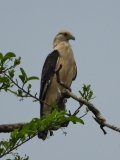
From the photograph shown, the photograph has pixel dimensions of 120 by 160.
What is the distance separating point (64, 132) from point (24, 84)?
0.74 meters

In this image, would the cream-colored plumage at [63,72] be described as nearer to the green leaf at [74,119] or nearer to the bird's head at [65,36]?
the bird's head at [65,36]

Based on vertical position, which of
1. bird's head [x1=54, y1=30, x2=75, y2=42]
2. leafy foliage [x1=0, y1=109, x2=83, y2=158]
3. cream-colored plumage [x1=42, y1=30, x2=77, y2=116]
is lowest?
leafy foliage [x1=0, y1=109, x2=83, y2=158]

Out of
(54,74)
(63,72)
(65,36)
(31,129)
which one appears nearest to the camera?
(31,129)

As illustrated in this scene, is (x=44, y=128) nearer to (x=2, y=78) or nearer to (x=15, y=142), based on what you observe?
(x=15, y=142)

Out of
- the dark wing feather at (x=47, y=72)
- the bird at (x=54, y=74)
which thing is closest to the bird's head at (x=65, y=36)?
the bird at (x=54, y=74)

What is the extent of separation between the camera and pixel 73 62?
27.1ft

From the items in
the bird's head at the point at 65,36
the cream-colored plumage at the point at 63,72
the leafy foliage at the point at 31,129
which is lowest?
the leafy foliage at the point at 31,129

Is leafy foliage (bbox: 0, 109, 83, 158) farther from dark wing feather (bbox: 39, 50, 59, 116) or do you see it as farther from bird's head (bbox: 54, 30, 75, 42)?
bird's head (bbox: 54, 30, 75, 42)

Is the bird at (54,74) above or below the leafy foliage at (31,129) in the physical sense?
above

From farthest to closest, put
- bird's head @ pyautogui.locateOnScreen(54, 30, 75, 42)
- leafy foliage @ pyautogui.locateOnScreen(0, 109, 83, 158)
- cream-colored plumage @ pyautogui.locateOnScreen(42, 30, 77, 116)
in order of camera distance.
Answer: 1. bird's head @ pyautogui.locateOnScreen(54, 30, 75, 42)
2. cream-colored plumage @ pyautogui.locateOnScreen(42, 30, 77, 116)
3. leafy foliage @ pyautogui.locateOnScreen(0, 109, 83, 158)

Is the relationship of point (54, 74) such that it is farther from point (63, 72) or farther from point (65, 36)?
point (65, 36)

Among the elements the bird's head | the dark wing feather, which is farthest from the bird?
the bird's head

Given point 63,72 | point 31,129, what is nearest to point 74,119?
point 31,129

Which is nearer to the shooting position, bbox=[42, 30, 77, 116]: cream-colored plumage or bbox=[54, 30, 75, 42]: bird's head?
bbox=[42, 30, 77, 116]: cream-colored plumage
